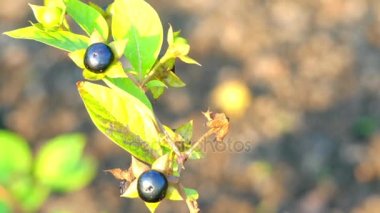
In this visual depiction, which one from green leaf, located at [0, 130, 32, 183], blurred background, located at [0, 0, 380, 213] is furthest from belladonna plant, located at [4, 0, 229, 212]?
blurred background, located at [0, 0, 380, 213]

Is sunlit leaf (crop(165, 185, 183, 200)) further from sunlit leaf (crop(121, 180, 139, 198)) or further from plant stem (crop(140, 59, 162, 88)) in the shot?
plant stem (crop(140, 59, 162, 88))

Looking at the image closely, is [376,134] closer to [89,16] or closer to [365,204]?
[365,204]

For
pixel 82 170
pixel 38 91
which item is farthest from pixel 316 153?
pixel 82 170

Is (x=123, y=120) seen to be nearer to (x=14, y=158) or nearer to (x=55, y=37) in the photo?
(x=55, y=37)

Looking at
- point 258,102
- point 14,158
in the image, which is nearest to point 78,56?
point 14,158

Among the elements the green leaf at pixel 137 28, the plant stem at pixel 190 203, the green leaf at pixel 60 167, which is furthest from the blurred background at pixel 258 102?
the plant stem at pixel 190 203

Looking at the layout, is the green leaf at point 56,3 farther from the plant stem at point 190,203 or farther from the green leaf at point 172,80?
the plant stem at point 190,203

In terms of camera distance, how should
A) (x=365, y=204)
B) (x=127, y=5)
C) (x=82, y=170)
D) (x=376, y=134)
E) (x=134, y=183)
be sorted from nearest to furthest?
(x=134, y=183) → (x=127, y=5) → (x=82, y=170) → (x=365, y=204) → (x=376, y=134)

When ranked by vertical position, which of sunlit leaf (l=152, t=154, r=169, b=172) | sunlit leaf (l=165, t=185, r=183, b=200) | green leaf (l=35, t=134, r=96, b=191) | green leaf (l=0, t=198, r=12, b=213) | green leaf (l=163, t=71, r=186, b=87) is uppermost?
green leaf (l=163, t=71, r=186, b=87)
